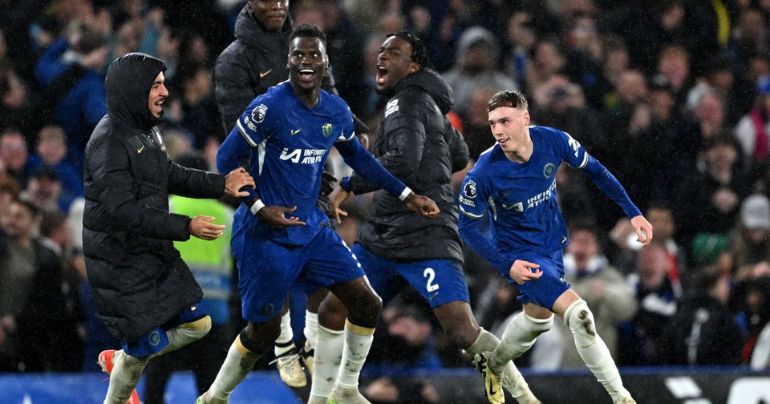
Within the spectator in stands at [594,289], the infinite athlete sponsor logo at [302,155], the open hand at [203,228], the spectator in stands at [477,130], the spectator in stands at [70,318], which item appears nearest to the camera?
the open hand at [203,228]

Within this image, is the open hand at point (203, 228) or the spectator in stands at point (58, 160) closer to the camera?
the open hand at point (203, 228)

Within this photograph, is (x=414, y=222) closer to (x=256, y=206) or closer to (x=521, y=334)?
(x=521, y=334)

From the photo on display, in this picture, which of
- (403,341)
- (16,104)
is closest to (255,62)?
(403,341)

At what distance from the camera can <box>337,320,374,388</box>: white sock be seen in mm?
9156

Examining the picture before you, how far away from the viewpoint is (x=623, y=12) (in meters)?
16.0

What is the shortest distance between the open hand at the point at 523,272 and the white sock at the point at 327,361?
44.4 inches

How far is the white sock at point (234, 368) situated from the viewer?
29.5ft

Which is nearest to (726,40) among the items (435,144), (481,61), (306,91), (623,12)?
(623,12)

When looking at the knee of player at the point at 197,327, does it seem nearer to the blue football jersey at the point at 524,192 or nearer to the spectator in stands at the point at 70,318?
the blue football jersey at the point at 524,192

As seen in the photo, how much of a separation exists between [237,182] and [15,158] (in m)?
5.09

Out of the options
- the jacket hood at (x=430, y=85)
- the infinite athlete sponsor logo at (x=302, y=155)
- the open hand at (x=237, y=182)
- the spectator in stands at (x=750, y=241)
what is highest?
the jacket hood at (x=430, y=85)

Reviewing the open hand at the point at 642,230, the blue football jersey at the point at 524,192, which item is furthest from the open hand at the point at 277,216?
the open hand at the point at 642,230

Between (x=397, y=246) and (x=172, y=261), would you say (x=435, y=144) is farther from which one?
(x=172, y=261)

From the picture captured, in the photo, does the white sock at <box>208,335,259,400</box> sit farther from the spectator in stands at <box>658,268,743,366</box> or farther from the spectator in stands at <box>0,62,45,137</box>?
the spectator in stands at <box>0,62,45,137</box>
